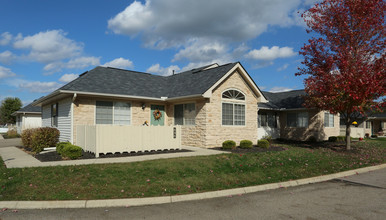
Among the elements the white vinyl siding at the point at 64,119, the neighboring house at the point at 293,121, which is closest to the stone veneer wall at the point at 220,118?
the neighboring house at the point at 293,121

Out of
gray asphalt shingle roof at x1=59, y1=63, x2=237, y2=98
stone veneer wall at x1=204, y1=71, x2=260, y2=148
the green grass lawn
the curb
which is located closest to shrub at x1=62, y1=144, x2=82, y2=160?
the green grass lawn

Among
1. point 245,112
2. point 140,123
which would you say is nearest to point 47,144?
point 140,123

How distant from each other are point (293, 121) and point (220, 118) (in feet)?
35.8

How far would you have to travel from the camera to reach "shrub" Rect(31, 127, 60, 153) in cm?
1346

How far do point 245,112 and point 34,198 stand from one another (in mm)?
13478

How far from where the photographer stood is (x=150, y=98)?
16250mm

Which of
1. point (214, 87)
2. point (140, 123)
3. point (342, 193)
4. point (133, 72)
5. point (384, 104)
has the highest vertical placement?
point (133, 72)

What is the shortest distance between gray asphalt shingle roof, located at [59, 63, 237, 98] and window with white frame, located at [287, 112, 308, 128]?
10.2m

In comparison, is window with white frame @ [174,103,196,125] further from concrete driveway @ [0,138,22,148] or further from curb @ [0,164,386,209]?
concrete driveway @ [0,138,22,148]

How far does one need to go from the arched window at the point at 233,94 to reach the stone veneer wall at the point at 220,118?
0.24m

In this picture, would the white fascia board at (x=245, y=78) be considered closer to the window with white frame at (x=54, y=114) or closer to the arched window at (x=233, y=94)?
the arched window at (x=233, y=94)

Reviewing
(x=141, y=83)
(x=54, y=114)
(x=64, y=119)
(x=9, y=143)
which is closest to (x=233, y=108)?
(x=141, y=83)

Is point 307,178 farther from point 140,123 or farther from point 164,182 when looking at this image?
point 140,123

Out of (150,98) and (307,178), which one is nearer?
(307,178)
